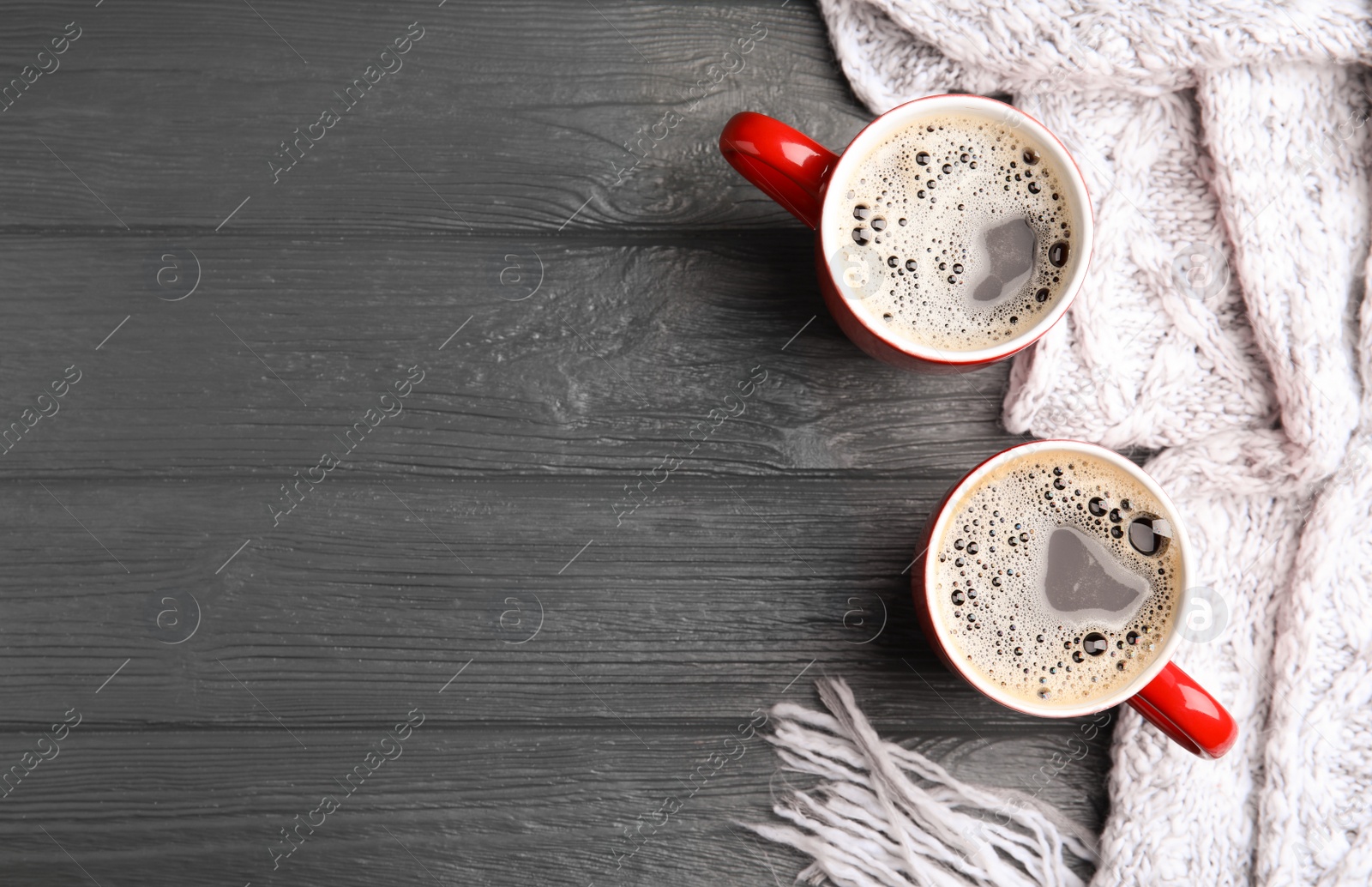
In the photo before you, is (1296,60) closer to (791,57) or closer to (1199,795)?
(791,57)

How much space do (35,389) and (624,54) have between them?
1.90ft

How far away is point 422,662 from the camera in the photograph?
2.44ft

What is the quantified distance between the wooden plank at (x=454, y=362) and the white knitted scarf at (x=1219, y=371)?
16 centimetres

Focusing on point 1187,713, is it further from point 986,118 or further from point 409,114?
point 409,114

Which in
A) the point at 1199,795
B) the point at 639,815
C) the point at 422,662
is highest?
the point at 422,662

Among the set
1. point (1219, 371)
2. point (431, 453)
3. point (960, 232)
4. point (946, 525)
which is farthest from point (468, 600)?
point (1219, 371)

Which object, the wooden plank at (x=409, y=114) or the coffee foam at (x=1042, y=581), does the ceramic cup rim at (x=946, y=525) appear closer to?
the coffee foam at (x=1042, y=581)

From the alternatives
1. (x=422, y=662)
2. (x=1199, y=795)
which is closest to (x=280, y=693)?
(x=422, y=662)

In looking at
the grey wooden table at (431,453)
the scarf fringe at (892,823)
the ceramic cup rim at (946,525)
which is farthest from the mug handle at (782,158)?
the scarf fringe at (892,823)

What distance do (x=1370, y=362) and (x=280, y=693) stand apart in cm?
96

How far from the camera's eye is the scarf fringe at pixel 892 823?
746 millimetres

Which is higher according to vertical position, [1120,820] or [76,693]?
[76,693]

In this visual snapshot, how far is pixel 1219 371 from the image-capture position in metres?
0.75

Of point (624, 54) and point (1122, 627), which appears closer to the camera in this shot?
point (1122, 627)
